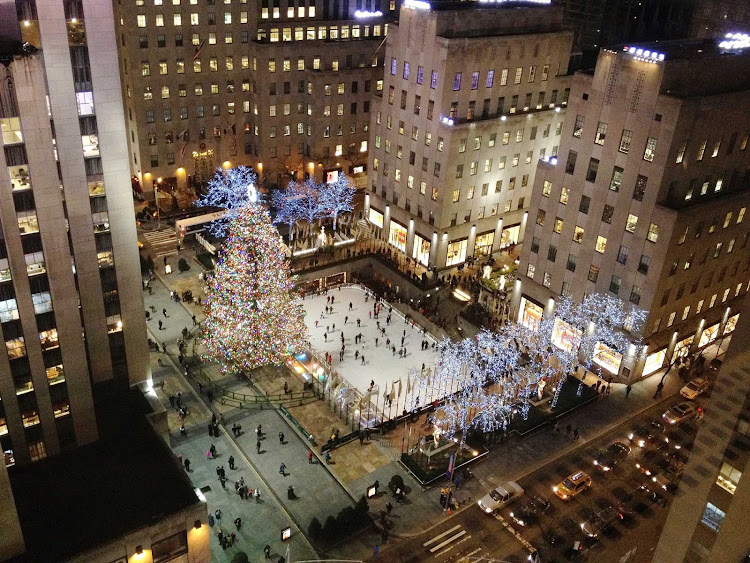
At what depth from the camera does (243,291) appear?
61.5 meters

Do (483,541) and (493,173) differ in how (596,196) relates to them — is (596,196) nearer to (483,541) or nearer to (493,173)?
(493,173)

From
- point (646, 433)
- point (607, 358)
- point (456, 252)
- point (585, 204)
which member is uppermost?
point (585, 204)

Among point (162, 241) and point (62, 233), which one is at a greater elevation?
point (62, 233)

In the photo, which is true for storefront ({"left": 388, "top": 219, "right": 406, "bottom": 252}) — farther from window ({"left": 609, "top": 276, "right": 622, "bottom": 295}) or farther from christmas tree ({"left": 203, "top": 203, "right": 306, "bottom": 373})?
window ({"left": 609, "top": 276, "right": 622, "bottom": 295})

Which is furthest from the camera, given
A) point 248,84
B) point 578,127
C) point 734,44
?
point 248,84

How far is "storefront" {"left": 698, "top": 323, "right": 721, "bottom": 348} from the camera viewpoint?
72.5m

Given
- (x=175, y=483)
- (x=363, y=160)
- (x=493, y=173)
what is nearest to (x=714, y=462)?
(x=175, y=483)

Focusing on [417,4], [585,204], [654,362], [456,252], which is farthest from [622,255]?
[417,4]

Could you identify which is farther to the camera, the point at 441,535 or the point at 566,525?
the point at 566,525

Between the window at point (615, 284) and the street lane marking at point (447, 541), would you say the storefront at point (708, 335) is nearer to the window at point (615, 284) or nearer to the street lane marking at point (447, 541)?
the window at point (615, 284)

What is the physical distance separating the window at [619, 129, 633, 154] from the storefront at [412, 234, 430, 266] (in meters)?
29.8

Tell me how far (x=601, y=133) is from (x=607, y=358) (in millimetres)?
22276

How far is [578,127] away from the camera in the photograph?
211ft

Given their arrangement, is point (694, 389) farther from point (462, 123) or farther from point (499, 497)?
point (462, 123)
